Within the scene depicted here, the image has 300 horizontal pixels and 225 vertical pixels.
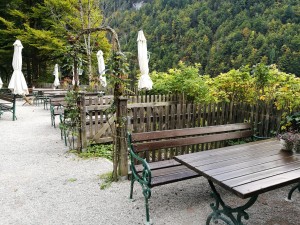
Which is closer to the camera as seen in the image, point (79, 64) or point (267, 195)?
point (267, 195)

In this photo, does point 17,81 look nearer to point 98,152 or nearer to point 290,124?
point 98,152

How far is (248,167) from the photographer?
2.58 metres

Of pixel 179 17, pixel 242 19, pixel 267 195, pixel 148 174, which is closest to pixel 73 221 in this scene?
pixel 148 174

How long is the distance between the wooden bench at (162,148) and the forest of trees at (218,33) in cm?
3750

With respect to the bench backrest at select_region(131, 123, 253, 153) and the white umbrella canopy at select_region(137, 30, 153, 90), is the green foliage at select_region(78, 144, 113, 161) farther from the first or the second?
the white umbrella canopy at select_region(137, 30, 153, 90)

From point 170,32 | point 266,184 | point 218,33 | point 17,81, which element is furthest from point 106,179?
point 170,32

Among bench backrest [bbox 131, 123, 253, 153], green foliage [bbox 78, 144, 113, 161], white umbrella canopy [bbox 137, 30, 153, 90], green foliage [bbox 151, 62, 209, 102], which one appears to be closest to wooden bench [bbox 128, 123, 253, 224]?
bench backrest [bbox 131, 123, 253, 153]

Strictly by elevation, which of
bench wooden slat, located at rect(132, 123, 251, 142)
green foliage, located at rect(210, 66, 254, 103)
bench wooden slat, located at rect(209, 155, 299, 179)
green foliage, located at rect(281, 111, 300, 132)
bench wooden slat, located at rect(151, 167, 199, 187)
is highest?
green foliage, located at rect(210, 66, 254, 103)

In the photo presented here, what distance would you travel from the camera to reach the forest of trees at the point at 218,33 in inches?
→ 1884

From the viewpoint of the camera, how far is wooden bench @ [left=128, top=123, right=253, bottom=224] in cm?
306

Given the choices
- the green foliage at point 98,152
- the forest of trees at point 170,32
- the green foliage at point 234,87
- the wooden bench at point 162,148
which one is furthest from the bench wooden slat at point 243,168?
the green foliage at point 234,87

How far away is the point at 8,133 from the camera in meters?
7.95

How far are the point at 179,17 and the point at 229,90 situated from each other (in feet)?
263

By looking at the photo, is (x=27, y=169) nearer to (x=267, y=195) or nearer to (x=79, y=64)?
(x=79, y=64)
